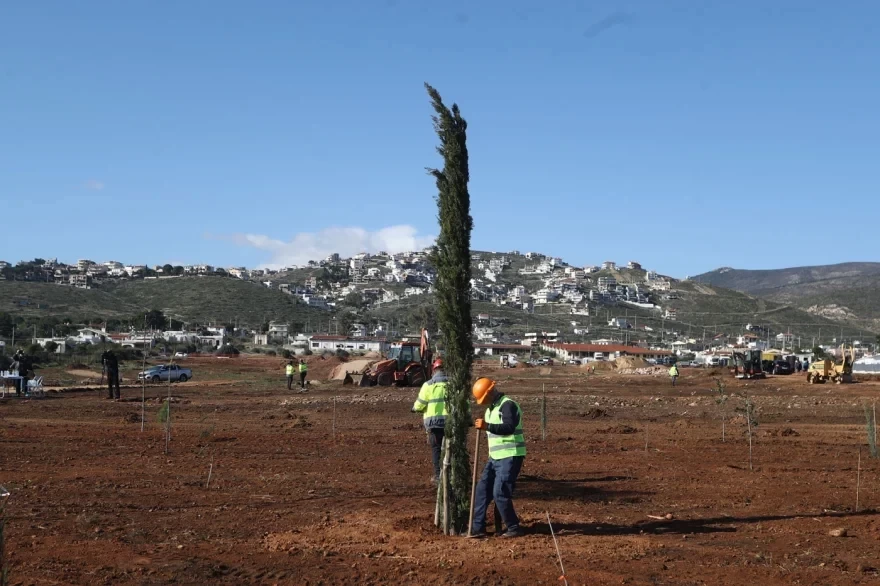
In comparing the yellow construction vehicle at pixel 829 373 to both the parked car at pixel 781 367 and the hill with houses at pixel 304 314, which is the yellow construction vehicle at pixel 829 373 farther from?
the hill with houses at pixel 304 314

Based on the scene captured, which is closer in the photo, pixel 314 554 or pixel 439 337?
pixel 314 554

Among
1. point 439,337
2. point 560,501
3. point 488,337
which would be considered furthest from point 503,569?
point 488,337

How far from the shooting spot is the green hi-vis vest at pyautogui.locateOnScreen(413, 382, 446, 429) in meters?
12.4

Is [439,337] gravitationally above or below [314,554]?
above

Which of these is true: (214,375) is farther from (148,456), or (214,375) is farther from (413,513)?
(413,513)

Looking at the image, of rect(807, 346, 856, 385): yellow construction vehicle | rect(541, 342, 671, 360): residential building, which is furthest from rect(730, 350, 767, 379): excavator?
rect(541, 342, 671, 360): residential building

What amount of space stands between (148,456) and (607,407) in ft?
63.1

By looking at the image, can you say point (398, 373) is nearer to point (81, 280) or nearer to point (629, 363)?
point (629, 363)

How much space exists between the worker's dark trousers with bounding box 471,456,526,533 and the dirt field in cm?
29

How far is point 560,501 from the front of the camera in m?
12.1

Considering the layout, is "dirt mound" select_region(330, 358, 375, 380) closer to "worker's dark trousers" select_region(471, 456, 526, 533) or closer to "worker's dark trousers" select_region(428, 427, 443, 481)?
"worker's dark trousers" select_region(428, 427, 443, 481)

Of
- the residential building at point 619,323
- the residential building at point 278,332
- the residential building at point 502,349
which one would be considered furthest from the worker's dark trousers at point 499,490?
the residential building at point 619,323

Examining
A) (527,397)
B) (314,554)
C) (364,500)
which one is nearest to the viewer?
(314,554)

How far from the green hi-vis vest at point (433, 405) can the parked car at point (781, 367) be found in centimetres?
6111
